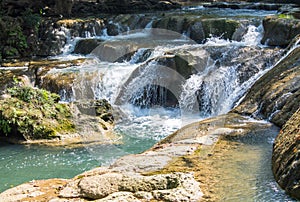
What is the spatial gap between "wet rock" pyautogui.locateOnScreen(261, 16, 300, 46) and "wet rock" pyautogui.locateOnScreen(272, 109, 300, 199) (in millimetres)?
7106

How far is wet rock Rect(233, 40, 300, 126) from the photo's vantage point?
6166mm

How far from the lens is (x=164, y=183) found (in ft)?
13.3

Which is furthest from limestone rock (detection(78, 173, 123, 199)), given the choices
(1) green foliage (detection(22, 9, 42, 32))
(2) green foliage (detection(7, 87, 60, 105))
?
(1) green foliage (detection(22, 9, 42, 32))

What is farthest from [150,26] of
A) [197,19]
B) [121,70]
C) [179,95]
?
[179,95]

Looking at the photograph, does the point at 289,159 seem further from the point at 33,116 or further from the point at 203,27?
the point at 203,27

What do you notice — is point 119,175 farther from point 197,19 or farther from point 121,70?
point 197,19

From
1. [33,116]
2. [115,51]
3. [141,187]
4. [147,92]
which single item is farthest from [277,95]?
[115,51]

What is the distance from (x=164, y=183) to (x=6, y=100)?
6.83 meters

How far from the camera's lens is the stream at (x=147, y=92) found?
7902 millimetres

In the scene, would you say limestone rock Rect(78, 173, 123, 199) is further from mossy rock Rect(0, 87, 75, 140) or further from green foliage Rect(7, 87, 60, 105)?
green foliage Rect(7, 87, 60, 105)

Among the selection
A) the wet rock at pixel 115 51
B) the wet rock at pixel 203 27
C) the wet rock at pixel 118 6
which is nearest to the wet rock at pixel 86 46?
the wet rock at pixel 115 51

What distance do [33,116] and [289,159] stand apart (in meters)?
6.78

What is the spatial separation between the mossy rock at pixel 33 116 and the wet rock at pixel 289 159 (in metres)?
5.85

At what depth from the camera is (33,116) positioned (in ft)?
30.9
